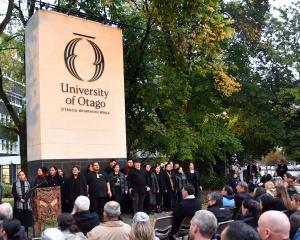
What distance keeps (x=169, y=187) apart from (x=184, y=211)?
800cm

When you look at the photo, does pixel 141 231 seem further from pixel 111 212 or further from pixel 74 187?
pixel 74 187

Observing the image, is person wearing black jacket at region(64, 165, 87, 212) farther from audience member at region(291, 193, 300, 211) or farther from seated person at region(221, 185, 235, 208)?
audience member at region(291, 193, 300, 211)

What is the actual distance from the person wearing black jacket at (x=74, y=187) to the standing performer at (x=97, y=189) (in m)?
0.33

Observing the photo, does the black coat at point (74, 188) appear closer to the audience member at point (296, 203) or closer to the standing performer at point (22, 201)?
the standing performer at point (22, 201)

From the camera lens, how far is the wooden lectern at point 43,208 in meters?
11.6

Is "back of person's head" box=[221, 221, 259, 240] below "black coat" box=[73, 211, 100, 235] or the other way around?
the other way around

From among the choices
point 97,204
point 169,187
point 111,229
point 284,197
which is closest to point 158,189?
point 169,187

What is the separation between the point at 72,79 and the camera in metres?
14.6

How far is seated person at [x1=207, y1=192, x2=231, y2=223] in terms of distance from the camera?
7598 mm

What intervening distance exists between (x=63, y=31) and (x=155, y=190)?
18.6 ft

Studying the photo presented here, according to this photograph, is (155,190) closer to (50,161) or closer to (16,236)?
(50,161)

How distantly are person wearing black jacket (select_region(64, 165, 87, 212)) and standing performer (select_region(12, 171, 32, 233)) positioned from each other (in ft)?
4.31

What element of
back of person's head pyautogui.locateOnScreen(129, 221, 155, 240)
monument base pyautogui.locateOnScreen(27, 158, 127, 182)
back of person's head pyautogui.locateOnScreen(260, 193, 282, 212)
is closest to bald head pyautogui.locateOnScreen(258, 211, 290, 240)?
back of person's head pyautogui.locateOnScreen(129, 221, 155, 240)

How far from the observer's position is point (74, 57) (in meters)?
14.9
